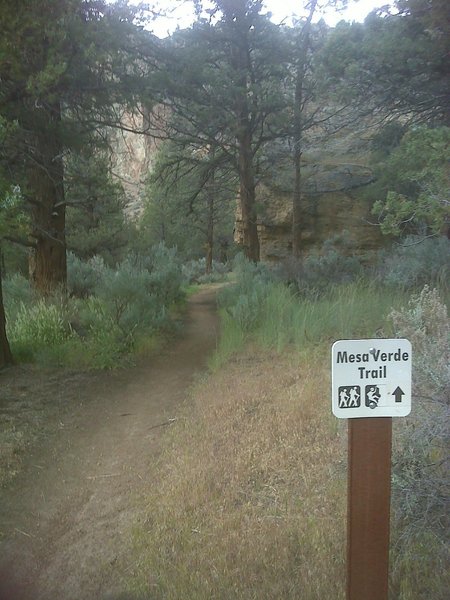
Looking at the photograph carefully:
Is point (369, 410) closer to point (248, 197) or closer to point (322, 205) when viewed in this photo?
point (248, 197)

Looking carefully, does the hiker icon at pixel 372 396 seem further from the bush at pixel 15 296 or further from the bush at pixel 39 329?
the bush at pixel 15 296

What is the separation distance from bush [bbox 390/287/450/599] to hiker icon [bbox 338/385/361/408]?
4.36 ft

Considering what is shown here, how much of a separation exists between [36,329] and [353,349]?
28.3 ft

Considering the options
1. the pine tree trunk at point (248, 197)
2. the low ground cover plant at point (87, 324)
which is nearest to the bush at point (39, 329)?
the low ground cover plant at point (87, 324)

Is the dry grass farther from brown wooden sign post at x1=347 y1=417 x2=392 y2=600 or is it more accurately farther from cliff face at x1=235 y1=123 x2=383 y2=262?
cliff face at x1=235 y1=123 x2=383 y2=262

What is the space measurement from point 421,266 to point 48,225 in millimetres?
7138

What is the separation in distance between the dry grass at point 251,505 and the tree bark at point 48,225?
6.14m

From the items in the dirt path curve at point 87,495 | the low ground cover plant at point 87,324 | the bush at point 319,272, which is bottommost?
the dirt path curve at point 87,495

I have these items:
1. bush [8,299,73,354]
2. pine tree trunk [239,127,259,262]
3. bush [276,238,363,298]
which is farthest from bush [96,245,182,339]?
pine tree trunk [239,127,259,262]

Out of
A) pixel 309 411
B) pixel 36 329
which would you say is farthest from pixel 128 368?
pixel 309 411

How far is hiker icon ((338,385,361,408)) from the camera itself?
2729mm

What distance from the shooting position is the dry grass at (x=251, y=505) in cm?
371

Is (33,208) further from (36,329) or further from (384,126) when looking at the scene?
(384,126)

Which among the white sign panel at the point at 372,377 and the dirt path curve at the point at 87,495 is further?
the dirt path curve at the point at 87,495
